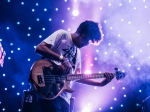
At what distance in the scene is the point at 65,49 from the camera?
282 cm

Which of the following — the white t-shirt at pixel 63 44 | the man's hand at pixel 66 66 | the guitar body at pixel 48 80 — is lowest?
the guitar body at pixel 48 80

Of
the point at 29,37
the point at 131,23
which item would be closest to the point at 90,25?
the point at 29,37

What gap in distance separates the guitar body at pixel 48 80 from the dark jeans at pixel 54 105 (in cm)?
6

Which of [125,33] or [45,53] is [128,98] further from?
[45,53]

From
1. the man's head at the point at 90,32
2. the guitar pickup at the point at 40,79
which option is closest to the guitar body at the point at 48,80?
the guitar pickup at the point at 40,79

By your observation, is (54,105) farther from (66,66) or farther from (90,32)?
(90,32)

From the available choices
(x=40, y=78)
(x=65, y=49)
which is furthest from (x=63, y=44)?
(x=40, y=78)

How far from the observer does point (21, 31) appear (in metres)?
5.69

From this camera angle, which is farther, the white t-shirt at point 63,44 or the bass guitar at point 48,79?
the white t-shirt at point 63,44

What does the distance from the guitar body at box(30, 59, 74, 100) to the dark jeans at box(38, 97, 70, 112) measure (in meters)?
0.06

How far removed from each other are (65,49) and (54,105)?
678 millimetres

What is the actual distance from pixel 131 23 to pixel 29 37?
2621 mm

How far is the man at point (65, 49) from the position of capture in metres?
2.62

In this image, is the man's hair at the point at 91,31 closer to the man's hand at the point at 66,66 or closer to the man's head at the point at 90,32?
the man's head at the point at 90,32
